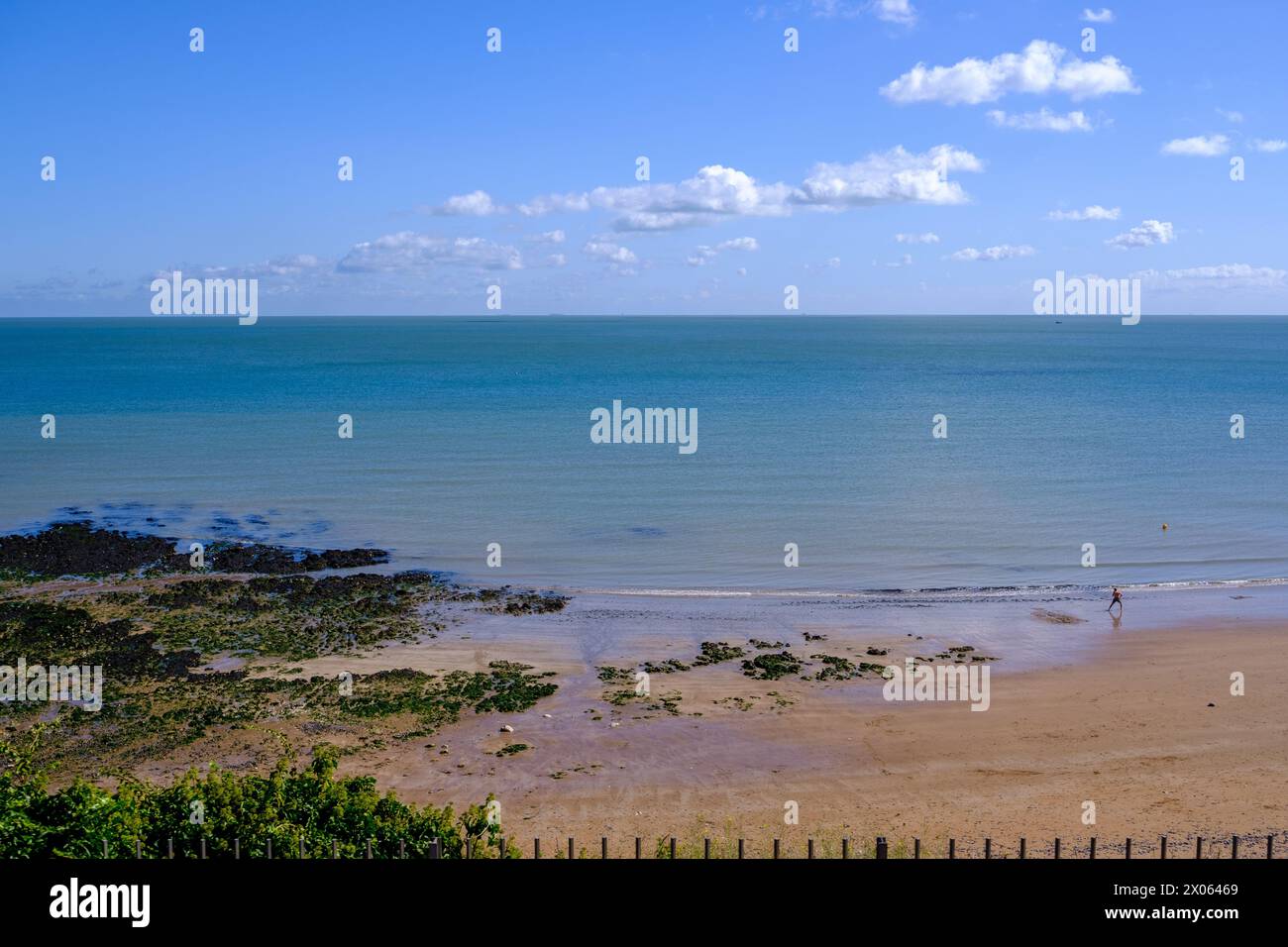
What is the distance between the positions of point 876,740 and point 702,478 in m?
30.9

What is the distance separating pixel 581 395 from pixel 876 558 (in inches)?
2454

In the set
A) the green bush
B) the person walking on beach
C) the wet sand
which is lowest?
the wet sand

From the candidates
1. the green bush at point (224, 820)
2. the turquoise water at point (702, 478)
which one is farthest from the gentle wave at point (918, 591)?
the green bush at point (224, 820)

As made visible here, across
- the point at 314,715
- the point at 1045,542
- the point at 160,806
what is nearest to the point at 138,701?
the point at 314,715

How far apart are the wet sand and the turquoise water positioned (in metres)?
5.77

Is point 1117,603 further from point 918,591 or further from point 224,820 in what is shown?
point 224,820

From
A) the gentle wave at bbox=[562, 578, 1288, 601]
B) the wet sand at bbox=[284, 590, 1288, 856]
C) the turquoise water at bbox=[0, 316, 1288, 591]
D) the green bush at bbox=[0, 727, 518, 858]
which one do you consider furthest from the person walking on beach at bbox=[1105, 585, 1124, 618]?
the green bush at bbox=[0, 727, 518, 858]

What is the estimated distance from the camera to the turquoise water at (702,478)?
3559 cm

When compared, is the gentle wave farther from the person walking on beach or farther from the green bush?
the green bush

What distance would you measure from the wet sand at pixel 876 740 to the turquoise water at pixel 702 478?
18.9ft

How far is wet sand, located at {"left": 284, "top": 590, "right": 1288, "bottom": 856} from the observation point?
53.7 feet

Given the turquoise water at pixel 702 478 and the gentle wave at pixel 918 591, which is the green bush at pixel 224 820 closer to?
the gentle wave at pixel 918 591

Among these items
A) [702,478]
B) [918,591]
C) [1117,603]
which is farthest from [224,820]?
[702,478]
